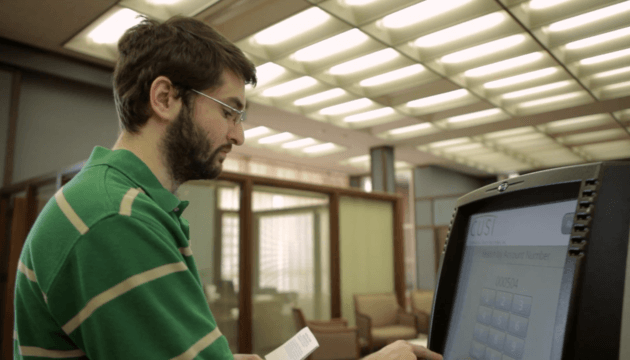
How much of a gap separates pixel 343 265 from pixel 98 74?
343cm

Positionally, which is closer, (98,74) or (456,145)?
(98,74)

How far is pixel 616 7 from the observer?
3.85 metres

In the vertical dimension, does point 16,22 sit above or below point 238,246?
above

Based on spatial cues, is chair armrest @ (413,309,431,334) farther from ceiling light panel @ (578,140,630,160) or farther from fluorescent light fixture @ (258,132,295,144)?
ceiling light panel @ (578,140,630,160)

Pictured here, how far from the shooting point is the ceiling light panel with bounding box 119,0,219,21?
3.76 meters

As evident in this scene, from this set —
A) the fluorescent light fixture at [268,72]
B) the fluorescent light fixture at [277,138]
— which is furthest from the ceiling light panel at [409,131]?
the fluorescent light fixture at [268,72]

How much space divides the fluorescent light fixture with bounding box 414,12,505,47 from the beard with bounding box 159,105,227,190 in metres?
3.74

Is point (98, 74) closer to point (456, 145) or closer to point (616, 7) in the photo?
point (616, 7)

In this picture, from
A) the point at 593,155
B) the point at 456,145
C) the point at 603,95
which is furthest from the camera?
the point at 593,155

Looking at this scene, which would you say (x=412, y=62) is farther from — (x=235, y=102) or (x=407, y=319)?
(x=235, y=102)

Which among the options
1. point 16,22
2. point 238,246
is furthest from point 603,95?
point 16,22

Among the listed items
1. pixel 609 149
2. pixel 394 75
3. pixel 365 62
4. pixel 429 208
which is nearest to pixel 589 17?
pixel 394 75

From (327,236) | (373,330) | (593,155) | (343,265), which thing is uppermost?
(593,155)

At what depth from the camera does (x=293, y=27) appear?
13.6ft
